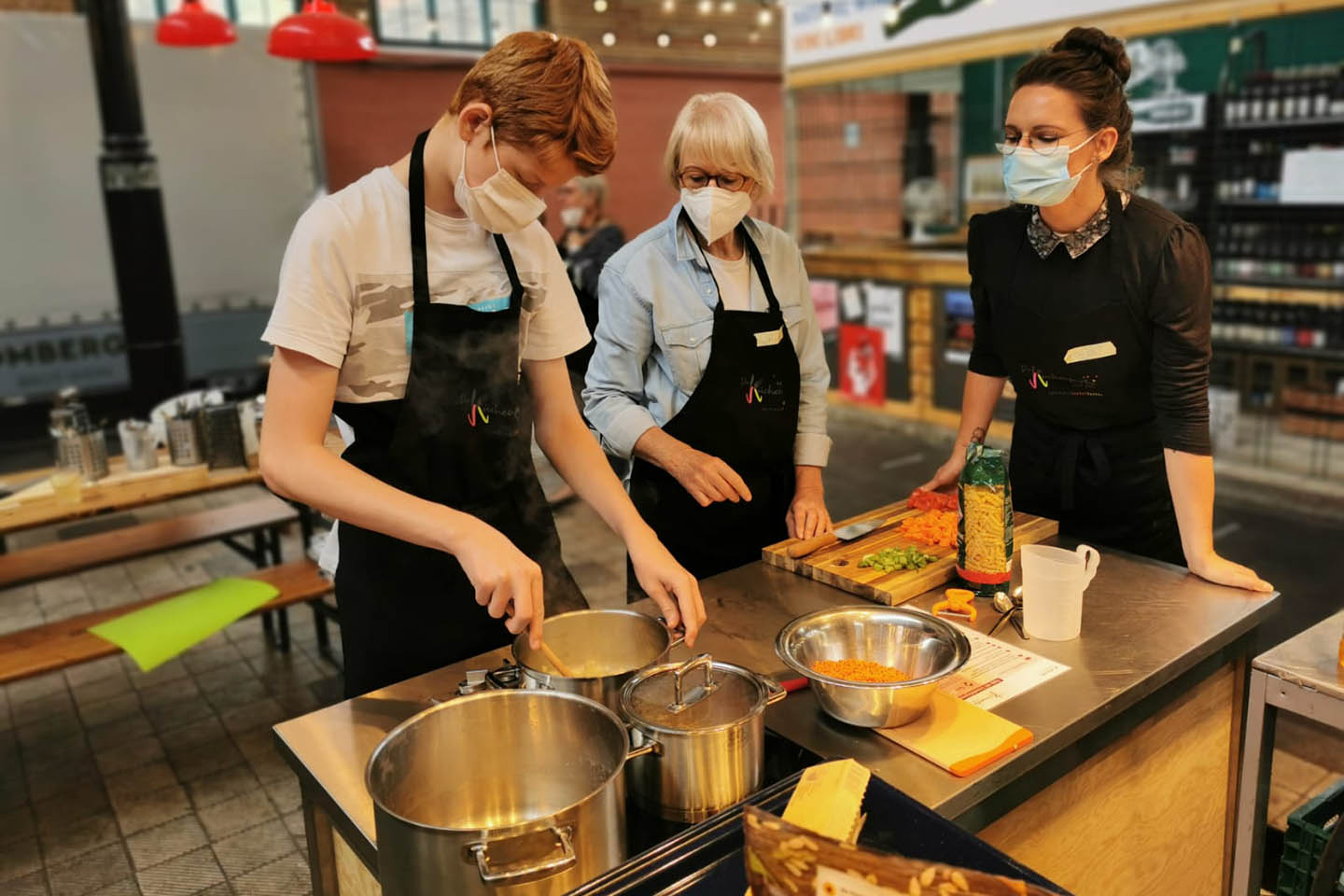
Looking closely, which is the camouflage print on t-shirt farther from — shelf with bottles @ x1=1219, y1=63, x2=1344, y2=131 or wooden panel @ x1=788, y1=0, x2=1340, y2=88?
shelf with bottles @ x1=1219, y1=63, x2=1344, y2=131

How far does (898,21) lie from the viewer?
702cm

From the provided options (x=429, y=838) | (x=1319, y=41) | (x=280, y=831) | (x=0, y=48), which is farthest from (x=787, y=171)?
(x=429, y=838)

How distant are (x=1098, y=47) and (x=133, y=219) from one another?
7.16m

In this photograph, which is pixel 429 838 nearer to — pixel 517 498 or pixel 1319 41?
pixel 517 498

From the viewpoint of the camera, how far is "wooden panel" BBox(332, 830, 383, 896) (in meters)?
1.32

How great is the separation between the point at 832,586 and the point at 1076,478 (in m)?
0.69

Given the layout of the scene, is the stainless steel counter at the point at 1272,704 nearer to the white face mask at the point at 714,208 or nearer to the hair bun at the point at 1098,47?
the hair bun at the point at 1098,47

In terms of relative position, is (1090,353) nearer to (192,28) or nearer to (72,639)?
(72,639)

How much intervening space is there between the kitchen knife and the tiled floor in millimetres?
1495

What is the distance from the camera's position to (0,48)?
7.54 m

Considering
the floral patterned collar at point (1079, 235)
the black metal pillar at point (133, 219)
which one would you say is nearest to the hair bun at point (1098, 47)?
the floral patterned collar at point (1079, 235)

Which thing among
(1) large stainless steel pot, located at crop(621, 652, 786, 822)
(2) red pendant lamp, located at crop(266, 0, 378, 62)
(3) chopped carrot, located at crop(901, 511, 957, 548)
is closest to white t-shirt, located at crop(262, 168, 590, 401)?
(1) large stainless steel pot, located at crop(621, 652, 786, 822)

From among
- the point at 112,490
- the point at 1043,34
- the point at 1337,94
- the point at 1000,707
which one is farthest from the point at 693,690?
the point at 1043,34

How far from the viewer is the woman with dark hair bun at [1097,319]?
198cm
